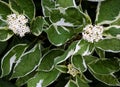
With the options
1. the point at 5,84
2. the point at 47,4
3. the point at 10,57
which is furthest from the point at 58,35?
the point at 5,84

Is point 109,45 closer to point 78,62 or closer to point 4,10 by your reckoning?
point 78,62

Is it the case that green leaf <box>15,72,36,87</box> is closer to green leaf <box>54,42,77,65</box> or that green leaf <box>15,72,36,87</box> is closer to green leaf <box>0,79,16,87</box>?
green leaf <box>0,79,16,87</box>

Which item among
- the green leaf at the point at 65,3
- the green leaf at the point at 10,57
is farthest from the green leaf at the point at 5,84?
the green leaf at the point at 65,3

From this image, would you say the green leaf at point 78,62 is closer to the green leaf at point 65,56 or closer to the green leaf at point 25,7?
the green leaf at point 65,56

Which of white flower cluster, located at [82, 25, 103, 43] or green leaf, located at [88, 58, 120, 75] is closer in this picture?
white flower cluster, located at [82, 25, 103, 43]

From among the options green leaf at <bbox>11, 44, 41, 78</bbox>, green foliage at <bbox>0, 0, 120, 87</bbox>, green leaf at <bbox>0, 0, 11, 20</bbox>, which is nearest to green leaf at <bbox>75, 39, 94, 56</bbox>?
green foliage at <bbox>0, 0, 120, 87</bbox>

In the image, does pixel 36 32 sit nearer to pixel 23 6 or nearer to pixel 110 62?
pixel 23 6

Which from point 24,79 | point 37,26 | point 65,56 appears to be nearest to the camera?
point 65,56
